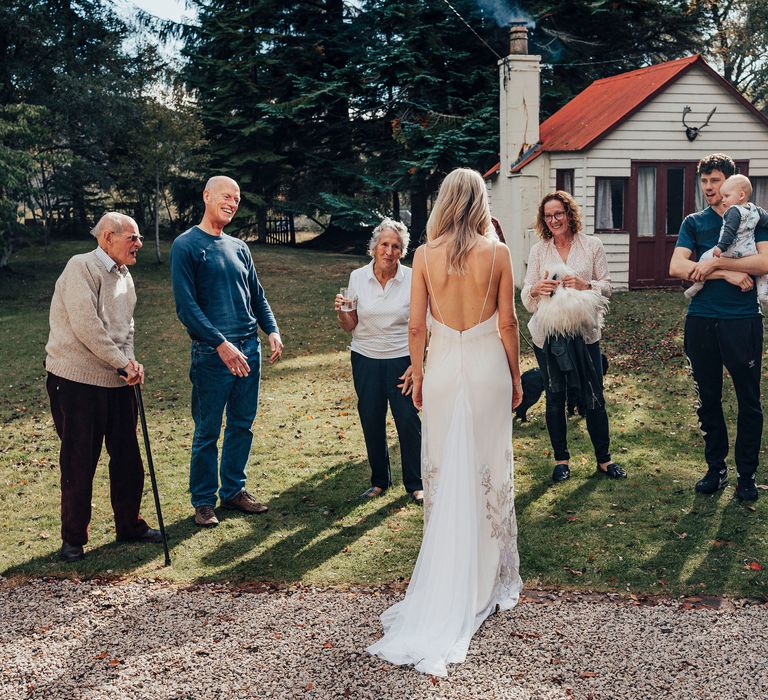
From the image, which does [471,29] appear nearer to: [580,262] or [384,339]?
[580,262]

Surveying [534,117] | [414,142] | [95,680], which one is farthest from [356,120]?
[95,680]

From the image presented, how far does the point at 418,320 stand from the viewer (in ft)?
15.0

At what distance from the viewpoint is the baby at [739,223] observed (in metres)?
5.42

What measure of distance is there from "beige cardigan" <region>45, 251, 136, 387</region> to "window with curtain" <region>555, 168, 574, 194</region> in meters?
14.7

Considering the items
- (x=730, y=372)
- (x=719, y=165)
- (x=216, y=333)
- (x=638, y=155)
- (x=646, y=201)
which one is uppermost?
(x=638, y=155)

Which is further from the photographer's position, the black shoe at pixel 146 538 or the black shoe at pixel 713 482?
the black shoe at pixel 713 482

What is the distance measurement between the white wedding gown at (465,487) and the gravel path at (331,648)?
19cm

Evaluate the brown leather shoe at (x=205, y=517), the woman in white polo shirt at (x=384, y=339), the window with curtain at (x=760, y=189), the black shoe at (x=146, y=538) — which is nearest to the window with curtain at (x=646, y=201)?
the window with curtain at (x=760, y=189)

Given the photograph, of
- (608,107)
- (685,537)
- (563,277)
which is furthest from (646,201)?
(685,537)

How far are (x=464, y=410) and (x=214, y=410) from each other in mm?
2131

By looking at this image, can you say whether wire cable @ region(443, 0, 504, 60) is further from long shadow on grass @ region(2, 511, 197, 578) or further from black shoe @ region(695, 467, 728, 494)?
long shadow on grass @ region(2, 511, 197, 578)

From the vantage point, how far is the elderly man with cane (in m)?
5.02

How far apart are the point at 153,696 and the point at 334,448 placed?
4410mm

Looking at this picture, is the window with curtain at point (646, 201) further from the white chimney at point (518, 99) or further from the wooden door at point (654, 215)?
the white chimney at point (518, 99)
